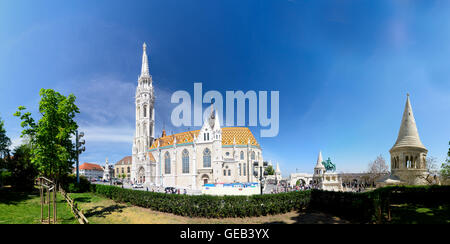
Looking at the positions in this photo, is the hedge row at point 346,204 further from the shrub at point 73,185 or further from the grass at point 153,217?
the shrub at point 73,185

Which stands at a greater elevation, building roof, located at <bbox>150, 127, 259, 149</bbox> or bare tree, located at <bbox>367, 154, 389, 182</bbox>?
building roof, located at <bbox>150, 127, 259, 149</bbox>

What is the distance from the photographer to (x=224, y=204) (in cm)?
1551

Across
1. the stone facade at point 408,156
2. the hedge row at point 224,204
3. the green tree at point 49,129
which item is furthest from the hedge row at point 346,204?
the green tree at point 49,129

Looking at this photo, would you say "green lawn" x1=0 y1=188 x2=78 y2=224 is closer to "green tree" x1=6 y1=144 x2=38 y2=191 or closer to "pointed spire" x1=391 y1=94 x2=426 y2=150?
"green tree" x1=6 y1=144 x2=38 y2=191

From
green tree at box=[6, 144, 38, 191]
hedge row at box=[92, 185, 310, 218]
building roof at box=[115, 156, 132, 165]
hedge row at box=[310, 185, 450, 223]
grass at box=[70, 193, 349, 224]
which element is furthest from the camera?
building roof at box=[115, 156, 132, 165]

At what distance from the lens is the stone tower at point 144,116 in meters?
62.2

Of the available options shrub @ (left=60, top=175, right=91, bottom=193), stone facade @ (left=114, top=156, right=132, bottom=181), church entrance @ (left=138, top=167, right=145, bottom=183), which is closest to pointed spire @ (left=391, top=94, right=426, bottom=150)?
shrub @ (left=60, top=175, right=91, bottom=193)

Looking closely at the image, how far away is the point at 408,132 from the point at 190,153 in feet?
138

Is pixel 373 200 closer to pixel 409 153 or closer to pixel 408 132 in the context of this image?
pixel 409 153

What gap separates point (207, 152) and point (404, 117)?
1473 inches

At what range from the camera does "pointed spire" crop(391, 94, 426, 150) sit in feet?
84.4

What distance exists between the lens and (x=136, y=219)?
1539 centimetres
